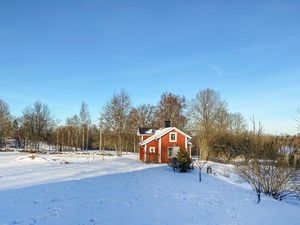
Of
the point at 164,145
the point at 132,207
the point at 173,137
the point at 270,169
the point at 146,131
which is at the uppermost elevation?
the point at 146,131

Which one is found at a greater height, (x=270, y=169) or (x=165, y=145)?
(x=165, y=145)

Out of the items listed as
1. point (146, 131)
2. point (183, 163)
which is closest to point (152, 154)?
point (146, 131)

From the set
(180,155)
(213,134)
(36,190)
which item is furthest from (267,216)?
(213,134)

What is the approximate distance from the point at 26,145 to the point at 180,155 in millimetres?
56005

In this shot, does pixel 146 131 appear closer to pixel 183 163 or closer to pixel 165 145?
pixel 165 145

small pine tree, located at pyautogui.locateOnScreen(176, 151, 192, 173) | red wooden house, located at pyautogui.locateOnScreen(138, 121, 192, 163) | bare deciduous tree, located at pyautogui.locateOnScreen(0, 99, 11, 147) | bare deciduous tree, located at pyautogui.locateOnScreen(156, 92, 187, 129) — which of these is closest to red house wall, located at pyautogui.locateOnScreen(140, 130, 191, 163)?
red wooden house, located at pyautogui.locateOnScreen(138, 121, 192, 163)

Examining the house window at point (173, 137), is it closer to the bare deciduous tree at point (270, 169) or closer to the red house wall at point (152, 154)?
the red house wall at point (152, 154)

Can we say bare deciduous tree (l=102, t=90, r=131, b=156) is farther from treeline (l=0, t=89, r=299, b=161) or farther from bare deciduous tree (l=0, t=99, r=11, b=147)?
bare deciduous tree (l=0, t=99, r=11, b=147)

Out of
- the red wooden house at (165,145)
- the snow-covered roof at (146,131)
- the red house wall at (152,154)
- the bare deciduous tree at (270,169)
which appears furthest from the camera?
the snow-covered roof at (146,131)

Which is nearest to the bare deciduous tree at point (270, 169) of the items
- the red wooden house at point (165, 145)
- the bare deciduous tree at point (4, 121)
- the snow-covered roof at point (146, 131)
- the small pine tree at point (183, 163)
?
the small pine tree at point (183, 163)

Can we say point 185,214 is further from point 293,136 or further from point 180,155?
point 180,155

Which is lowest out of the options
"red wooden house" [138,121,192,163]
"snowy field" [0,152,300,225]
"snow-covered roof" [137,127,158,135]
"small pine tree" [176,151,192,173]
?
"snowy field" [0,152,300,225]

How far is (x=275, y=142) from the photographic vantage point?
53.8 ft

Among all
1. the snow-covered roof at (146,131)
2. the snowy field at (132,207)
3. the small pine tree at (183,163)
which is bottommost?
the snowy field at (132,207)
